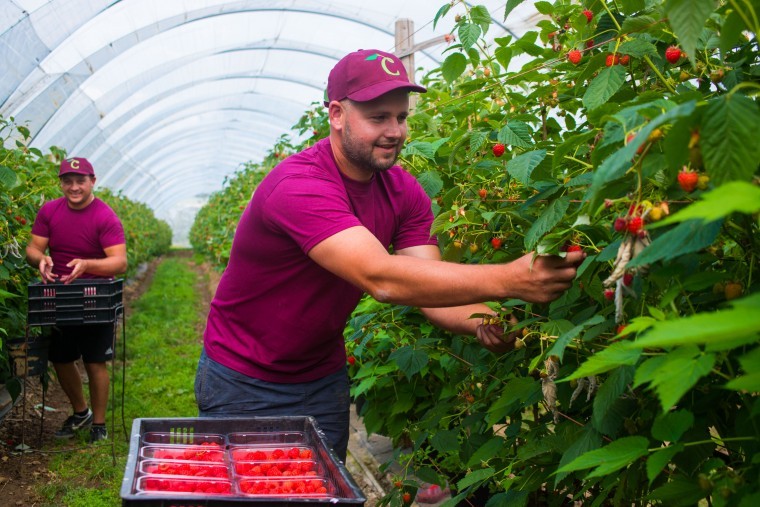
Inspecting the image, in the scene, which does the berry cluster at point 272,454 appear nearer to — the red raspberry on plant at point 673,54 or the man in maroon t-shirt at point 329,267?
the man in maroon t-shirt at point 329,267

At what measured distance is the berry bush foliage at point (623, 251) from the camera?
98 cm

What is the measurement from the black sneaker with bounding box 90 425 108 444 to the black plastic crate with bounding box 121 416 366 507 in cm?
368

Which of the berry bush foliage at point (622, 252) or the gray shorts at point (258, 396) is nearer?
the berry bush foliage at point (622, 252)

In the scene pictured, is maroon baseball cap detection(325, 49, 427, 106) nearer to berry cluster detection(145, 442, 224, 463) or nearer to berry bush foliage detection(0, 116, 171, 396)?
berry cluster detection(145, 442, 224, 463)

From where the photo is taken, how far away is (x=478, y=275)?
1.74 m

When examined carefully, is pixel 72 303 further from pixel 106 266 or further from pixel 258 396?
pixel 258 396

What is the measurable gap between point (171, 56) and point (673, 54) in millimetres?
12506

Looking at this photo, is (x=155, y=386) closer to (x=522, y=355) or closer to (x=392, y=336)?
(x=392, y=336)

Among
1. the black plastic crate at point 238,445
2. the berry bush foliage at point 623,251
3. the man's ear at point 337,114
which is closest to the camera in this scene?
the berry bush foliage at point 623,251

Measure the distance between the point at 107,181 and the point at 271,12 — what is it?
11.7 meters

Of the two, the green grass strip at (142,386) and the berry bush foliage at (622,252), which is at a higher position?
the berry bush foliage at (622,252)

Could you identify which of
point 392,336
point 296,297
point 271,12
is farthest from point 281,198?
point 271,12

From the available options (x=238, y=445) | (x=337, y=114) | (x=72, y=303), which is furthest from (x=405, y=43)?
(x=238, y=445)

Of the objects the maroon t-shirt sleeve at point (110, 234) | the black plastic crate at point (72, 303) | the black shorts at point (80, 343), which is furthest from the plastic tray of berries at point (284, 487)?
the maroon t-shirt sleeve at point (110, 234)
